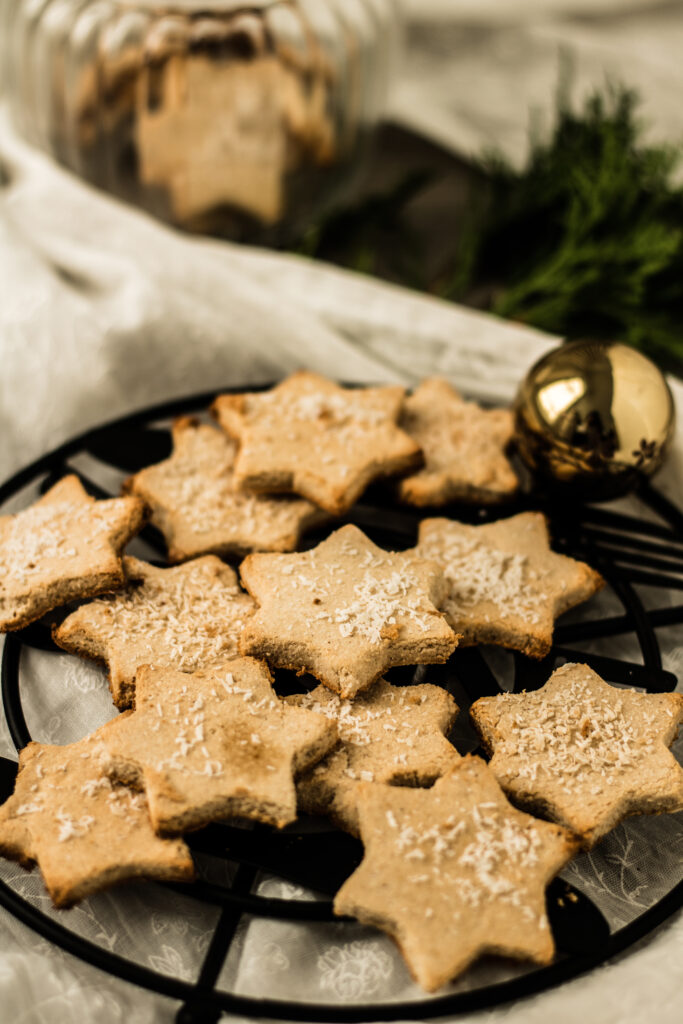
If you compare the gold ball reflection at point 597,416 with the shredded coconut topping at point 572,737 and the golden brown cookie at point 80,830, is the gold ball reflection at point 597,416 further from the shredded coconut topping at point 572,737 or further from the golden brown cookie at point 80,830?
the golden brown cookie at point 80,830

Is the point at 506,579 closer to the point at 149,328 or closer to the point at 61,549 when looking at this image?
the point at 61,549

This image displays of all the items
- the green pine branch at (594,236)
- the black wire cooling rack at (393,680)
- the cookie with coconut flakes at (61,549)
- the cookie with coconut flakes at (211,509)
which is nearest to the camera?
the black wire cooling rack at (393,680)

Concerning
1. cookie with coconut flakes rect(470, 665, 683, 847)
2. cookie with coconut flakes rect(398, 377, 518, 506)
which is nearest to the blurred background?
cookie with coconut flakes rect(398, 377, 518, 506)

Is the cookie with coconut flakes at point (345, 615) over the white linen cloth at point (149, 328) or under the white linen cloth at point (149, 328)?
under

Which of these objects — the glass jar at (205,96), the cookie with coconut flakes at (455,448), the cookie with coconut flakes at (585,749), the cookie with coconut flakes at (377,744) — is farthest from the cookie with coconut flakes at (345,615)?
the glass jar at (205,96)

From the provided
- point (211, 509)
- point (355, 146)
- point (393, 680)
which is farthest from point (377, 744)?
point (355, 146)

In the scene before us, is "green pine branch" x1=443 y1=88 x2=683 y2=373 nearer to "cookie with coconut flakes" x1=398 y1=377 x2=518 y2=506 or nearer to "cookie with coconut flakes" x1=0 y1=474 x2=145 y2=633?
"cookie with coconut flakes" x1=398 y1=377 x2=518 y2=506
